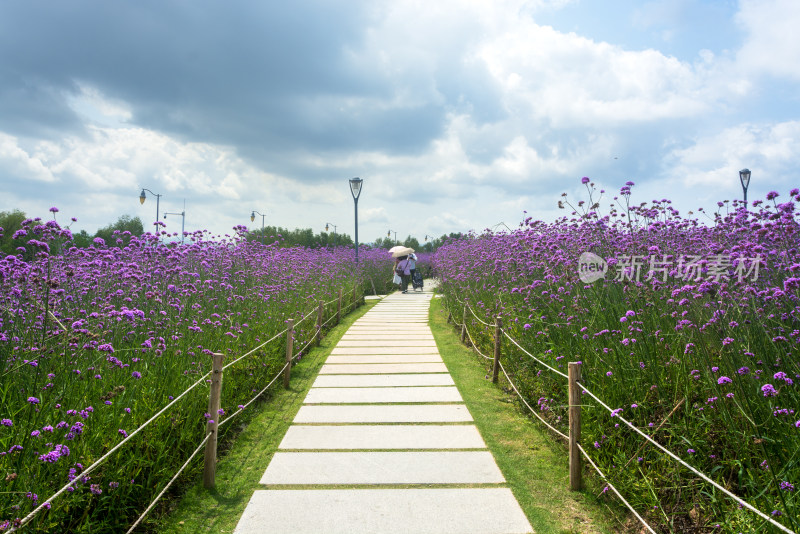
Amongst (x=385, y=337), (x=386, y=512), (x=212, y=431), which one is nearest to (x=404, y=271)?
(x=385, y=337)

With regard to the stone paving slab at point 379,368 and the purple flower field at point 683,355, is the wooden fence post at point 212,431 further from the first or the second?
the stone paving slab at point 379,368

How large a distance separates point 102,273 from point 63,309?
70cm

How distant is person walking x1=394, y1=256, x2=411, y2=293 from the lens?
19.0m

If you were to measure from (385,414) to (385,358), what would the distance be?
2.54 m

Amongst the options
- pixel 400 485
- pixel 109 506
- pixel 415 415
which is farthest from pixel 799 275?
pixel 109 506

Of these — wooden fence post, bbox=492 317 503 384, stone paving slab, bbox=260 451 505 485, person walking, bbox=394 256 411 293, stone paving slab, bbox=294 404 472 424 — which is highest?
person walking, bbox=394 256 411 293

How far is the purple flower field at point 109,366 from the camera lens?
272 centimetres

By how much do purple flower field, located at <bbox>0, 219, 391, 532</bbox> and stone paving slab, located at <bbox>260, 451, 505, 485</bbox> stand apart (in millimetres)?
746

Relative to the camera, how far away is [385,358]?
7.68m

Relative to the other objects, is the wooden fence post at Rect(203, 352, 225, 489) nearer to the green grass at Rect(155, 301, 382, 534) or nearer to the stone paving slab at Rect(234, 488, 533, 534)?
the green grass at Rect(155, 301, 382, 534)

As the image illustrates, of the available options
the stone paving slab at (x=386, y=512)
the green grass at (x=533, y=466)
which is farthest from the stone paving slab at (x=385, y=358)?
the stone paving slab at (x=386, y=512)

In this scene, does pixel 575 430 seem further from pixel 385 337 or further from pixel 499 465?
pixel 385 337

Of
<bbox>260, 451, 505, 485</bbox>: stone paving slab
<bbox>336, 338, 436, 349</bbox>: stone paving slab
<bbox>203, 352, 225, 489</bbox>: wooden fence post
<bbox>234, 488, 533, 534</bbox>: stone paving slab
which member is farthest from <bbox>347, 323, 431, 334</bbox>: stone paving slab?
<bbox>234, 488, 533, 534</bbox>: stone paving slab

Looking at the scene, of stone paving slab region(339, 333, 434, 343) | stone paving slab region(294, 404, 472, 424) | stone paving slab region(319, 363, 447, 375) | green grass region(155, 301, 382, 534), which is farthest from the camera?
stone paving slab region(339, 333, 434, 343)
